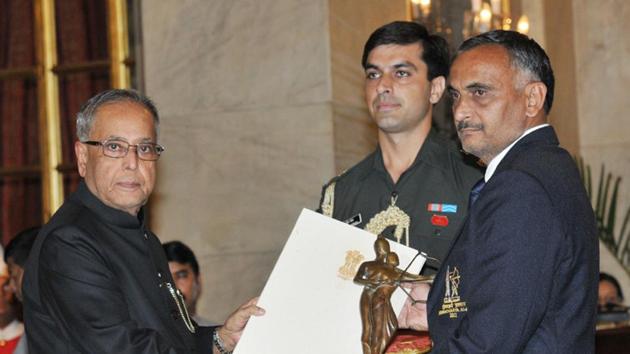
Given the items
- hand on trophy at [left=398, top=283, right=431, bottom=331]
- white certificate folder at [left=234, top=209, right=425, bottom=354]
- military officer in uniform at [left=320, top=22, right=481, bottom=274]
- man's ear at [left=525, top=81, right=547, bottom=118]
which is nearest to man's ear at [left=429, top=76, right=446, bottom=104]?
military officer in uniform at [left=320, top=22, right=481, bottom=274]

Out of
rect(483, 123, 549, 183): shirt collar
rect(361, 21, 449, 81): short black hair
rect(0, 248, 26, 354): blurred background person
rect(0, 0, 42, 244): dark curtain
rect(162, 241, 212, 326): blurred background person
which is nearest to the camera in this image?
rect(483, 123, 549, 183): shirt collar

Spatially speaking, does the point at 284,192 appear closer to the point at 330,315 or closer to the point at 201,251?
the point at 201,251

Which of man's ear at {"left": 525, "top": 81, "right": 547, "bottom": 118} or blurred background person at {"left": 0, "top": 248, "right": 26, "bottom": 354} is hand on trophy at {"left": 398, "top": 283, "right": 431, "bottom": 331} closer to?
man's ear at {"left": 525, "top": 81, "right": 547, "bottom": 118}

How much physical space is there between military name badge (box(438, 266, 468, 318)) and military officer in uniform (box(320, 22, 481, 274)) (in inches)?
46.2

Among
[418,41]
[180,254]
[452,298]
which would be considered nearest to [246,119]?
[180,254]

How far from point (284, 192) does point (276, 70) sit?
0.74 m

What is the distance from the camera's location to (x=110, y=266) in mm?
4395

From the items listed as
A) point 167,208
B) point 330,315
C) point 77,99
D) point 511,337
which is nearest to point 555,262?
point 511,337

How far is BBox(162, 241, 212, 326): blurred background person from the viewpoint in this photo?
285 inches

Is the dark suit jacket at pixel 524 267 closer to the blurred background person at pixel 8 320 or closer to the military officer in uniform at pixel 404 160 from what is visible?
the military officer in uniform at pixel 404 160

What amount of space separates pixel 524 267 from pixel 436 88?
187 centimetres

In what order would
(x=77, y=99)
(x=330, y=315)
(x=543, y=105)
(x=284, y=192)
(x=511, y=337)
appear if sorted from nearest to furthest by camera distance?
(x=511, y=337) < (x=543, y=105) < (x=330, y=315) < (x=284, y=192) < (x=77, y=99)

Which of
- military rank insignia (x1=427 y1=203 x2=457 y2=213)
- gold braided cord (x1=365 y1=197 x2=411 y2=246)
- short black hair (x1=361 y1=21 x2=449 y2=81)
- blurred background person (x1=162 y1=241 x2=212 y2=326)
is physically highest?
short black hair (x1=361 y1=21 x2=449 y2=81)

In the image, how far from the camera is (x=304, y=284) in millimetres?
4555
